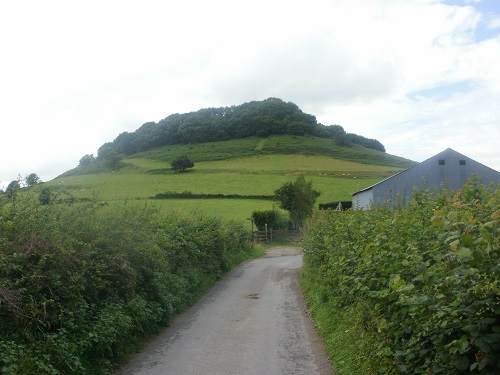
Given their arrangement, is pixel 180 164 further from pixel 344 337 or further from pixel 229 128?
pixel 344 337

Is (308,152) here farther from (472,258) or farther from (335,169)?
(472,258)

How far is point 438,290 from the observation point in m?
3.89

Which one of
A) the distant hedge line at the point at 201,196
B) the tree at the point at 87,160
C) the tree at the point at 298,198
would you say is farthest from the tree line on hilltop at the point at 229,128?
the tree at the point at 298,198

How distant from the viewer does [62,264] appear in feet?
23.2

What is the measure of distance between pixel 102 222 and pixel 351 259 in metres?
5.19

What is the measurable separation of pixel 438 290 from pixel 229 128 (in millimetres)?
104158

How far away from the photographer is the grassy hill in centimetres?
5491

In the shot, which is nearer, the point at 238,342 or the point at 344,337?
the point at 344,337

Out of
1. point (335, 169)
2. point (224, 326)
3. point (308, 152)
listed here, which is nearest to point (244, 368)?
point (224, 326)

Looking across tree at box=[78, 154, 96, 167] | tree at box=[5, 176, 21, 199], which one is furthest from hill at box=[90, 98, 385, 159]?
tree at box=[5, 176, 21, 199]

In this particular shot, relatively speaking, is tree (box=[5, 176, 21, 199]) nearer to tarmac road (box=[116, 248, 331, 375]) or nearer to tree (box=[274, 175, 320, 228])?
tarmac road (box=[116, 248, 331, 375])

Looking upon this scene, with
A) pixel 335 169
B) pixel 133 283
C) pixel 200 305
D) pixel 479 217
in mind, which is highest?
pixel 335 169

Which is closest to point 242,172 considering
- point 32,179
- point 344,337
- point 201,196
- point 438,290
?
point 201,196

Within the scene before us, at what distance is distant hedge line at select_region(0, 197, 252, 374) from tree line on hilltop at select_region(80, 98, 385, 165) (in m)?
88.0
